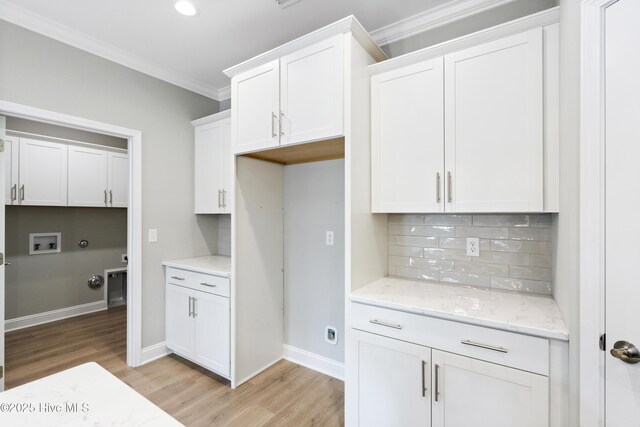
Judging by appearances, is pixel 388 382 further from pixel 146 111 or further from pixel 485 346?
pixel 146 111

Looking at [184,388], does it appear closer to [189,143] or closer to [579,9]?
[189,143]

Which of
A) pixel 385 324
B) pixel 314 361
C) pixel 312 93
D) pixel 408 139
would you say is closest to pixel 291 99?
pixel 312 93

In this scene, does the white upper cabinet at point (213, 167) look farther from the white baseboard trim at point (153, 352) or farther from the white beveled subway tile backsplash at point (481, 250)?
the white beveled subway tile backsplash at point (481, 250)

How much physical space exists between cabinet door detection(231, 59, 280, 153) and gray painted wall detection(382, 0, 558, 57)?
924mm

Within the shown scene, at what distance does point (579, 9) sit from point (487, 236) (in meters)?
1.18

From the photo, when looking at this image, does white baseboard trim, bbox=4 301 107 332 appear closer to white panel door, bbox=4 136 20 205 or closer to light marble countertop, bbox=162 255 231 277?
white panel door, bbox=4 136 20 205

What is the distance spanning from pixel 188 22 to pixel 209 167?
1250 mm

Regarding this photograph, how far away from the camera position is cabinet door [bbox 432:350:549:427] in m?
1.25

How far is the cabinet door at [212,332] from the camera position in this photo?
7.84 ft

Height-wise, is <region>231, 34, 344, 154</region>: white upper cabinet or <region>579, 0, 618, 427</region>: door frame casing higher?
<region>231, 34, 344, 154</region>: white upper cabinet

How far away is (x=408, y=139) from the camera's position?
1822mm

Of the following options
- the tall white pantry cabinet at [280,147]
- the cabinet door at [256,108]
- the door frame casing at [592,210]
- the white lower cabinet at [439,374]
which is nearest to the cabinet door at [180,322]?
the tall white pantry cabinet at [280,147]

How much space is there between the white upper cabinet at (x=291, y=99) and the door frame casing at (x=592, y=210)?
1086 mm

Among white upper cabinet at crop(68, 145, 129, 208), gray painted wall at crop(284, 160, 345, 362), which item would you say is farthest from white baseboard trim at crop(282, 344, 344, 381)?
white upper cabinet at crop(68, 145, 129, 208)
